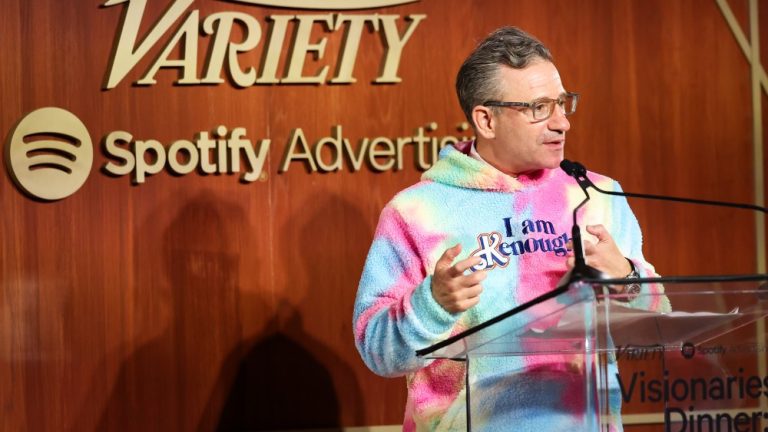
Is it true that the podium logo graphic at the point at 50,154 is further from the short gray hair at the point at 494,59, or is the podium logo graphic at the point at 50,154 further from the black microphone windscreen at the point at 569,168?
the black microphone windscreen at the point at 569,168

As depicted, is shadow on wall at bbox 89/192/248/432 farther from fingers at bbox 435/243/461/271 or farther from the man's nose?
fingers at bbox 435/243/461/271

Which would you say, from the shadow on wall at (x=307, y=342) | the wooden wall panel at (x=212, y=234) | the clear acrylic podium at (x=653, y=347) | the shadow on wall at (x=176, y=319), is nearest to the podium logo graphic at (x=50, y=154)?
the wooden wall panel at (x=212, y=234)

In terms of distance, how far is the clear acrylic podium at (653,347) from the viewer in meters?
1.60

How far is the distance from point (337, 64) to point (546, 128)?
1180mm

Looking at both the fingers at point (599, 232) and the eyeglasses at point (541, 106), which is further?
the eyeglasses at point (541, 106)

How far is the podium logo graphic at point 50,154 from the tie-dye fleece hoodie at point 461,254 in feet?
4.04

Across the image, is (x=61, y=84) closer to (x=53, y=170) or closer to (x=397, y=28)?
(x=53, y=170)

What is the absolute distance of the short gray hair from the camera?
2256 mm

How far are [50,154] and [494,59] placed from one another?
1.51 m

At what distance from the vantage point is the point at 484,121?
230 centimetres

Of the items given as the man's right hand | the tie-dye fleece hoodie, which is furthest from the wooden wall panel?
the man's right hand

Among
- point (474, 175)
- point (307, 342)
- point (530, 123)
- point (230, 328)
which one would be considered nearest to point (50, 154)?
point (230, 328)

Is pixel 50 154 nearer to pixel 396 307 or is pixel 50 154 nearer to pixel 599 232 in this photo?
pixel 396 307

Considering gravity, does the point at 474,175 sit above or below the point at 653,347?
above
